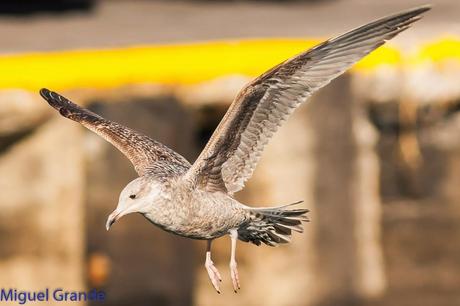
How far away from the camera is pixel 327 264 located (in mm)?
10859

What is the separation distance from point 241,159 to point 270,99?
0.29 metres

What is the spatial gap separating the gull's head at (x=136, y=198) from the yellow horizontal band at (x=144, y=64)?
3.67 meters

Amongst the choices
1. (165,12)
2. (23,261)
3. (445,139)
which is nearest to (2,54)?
(23,261)

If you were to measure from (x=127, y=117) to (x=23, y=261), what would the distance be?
113cm

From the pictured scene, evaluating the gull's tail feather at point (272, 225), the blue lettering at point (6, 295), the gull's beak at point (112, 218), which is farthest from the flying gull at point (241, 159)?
the blue lettering at point (6, 295)

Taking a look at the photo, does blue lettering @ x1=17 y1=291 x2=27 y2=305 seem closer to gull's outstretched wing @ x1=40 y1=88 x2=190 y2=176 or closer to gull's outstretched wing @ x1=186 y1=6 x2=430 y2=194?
gull's outstretched wing @ x1=40 y1=88 x2=190 y2=176

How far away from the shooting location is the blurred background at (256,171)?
33.3ft

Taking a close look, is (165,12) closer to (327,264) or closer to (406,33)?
(406,33)

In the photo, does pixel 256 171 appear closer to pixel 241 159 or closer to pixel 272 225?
pixel 272 225

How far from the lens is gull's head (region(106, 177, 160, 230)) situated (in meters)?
6.42

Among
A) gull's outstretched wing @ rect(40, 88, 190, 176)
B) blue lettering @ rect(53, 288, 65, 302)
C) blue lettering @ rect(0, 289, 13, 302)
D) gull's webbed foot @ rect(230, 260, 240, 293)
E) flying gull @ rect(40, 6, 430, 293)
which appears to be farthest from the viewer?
blue lettering @ rect(53, 288, 65, 302)

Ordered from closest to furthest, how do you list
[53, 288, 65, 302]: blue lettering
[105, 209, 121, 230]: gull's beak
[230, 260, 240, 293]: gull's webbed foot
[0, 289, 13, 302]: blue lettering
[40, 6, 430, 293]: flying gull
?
[105, 209, 121, 230]: gull's beak → [40, 6, 430, 293]: flying gull → [230, 260, 240, 293]: gull's webbed foot → [0, 289, 13, 302]: blue lettering → [53, 288, 65, 302]: blue lettering

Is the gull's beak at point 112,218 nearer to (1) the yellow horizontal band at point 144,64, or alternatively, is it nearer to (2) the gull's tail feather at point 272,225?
(2) the gull's tail feather at point 272,225

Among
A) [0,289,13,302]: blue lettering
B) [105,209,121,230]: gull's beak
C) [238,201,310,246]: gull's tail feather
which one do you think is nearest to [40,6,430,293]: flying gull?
[238,201,310,246]: gull's tail feather
